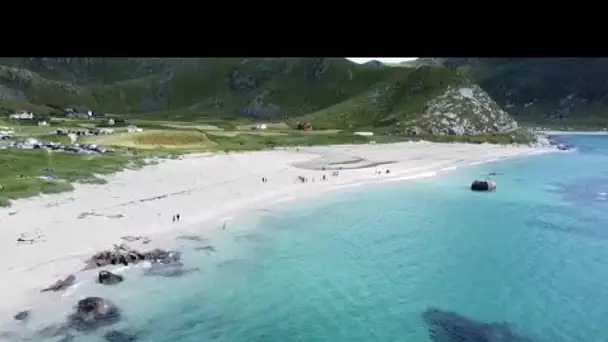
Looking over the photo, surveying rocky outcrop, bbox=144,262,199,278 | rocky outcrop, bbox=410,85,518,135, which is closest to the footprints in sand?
rocky outcrop, bbox=144,262,199,278

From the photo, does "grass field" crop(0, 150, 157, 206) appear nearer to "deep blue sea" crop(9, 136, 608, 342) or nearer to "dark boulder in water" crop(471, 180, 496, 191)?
"deep blue sea" crop(9, 136, 608, 342)

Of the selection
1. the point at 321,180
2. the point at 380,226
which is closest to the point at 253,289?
the point at 380,226

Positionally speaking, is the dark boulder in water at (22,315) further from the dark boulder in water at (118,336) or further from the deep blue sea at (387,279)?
the dark boulder in water at (118,336)

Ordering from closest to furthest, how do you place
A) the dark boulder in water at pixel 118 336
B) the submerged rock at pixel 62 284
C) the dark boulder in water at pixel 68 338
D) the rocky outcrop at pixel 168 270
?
the dark boulder in water at pixel 68 338 < the dark boulder in water at pixel 118 336 < the submerged rock at pixel 62 284 < the rocky outcrop at pixel 168 270

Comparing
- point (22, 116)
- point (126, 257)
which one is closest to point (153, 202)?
point (126, 257)

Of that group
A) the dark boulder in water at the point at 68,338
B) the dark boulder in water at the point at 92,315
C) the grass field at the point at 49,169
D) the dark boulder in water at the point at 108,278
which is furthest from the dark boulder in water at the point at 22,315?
the grass field at the point at 49,169

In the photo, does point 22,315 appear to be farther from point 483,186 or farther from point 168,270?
point 483,186
